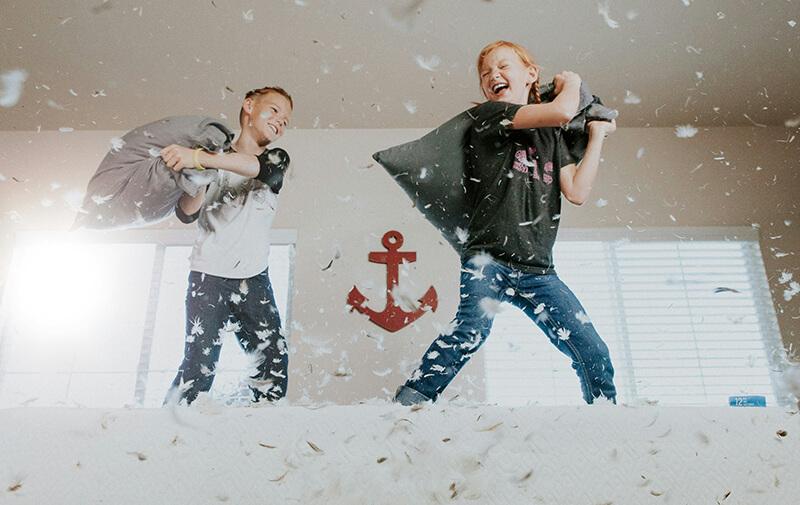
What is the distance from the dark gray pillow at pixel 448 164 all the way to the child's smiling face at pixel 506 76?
49mm

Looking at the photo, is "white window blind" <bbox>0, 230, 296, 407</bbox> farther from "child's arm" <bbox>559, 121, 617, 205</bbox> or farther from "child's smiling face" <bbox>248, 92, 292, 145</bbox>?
"child's arm" <bbox>559, 121, 617, 205</bbox>

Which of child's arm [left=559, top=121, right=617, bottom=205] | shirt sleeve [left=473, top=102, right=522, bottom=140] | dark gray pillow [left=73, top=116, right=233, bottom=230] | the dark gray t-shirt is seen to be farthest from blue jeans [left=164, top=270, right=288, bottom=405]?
child's arm [left=559, top=121, right=617, bottom=205]

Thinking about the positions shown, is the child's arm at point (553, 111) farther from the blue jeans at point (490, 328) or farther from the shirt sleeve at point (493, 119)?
the blue jeans at point (490, 328)

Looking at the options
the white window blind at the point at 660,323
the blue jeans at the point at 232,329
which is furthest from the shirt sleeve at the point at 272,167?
the white window blind at the point at 660,323

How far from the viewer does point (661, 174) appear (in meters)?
2.08

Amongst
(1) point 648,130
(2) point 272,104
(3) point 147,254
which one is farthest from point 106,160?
(1) point 648,130

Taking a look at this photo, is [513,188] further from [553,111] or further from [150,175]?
[150,175]

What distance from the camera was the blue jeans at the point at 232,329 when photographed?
1.21 m

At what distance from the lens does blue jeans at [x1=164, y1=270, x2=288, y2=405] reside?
1213mm

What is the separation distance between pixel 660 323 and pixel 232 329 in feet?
4.66

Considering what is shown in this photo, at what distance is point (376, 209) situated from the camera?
1.88 metres

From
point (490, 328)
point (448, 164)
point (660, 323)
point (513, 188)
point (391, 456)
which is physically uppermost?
point (448, 164)

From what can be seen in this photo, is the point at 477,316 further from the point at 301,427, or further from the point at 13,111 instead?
the point at 13,111

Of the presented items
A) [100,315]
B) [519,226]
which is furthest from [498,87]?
[100,315]
